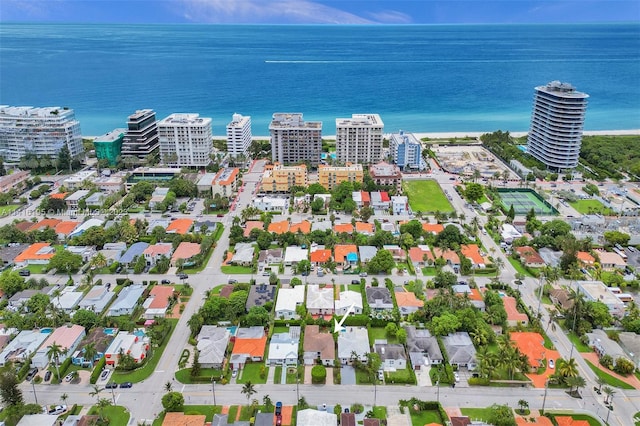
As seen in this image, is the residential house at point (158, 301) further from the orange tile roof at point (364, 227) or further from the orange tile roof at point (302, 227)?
the orange tile roof at point (364, 227)

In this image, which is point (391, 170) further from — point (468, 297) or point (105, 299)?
point (105, 299)

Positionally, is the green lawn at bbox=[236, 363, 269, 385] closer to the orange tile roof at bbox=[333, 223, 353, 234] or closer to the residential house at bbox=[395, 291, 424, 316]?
the residential house at bbox=[395, 291, 424, 316]

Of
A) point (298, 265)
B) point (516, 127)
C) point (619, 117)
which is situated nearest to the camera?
point (298, 265)

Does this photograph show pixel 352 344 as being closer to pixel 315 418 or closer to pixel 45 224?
pixel 315 418

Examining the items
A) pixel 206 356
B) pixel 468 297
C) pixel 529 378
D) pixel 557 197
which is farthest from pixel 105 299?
pixel 557 197

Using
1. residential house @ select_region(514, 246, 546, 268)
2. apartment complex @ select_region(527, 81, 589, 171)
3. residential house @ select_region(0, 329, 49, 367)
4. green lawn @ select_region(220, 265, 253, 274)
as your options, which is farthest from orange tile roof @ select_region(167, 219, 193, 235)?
apartment complex @ select_region(527, 81, 589, 171)

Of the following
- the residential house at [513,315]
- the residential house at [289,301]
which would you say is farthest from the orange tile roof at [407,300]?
the residential house at [289,301]
